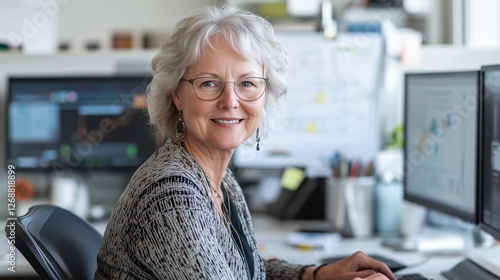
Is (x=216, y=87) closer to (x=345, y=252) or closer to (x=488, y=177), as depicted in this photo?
(x=488, y=177)

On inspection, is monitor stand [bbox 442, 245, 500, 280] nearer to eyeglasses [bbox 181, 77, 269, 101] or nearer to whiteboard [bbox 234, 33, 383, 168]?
eyeglasses [bbox 181, 77, 269, 101]

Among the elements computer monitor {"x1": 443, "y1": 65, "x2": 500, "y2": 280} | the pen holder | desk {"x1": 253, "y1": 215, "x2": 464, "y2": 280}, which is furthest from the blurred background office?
computer monitor {"x1": 443, "y1": 65, "x2": 500, "y2": 280}

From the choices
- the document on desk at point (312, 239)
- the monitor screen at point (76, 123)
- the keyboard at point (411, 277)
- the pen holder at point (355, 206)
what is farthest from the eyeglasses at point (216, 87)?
the monitor screen at point (76, 123)

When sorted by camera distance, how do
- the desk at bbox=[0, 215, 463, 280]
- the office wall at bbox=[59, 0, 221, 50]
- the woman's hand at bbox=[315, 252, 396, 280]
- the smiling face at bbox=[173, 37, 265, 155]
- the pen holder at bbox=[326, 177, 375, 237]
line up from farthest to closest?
the office wall at bbox=[59, 0, 221, 50], the pen holder at bbox=[326, 177, 375, 237], the desk at bbox=[0, 215, 463, 280], the woman's hand at bbox=[315, 252, 396, 280], the smiling face at bbox=[173, 37, 265, 155]

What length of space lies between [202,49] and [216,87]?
78 millimetres

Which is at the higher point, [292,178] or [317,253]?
[292,178]

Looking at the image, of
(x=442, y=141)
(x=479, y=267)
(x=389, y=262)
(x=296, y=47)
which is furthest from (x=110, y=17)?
(x=479, y=267)

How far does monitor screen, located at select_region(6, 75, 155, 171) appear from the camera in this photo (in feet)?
9.25

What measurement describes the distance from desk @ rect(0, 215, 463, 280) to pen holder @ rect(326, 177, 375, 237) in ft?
0.16

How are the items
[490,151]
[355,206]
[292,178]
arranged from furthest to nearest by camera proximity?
1. [292,178]
2. [355,206]
3. [490,151]

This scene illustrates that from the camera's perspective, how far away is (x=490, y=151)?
1.77 metres

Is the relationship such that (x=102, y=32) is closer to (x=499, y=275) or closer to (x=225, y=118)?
(x=225, y=118)

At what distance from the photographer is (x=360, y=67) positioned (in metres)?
2.75

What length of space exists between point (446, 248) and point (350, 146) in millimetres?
664
